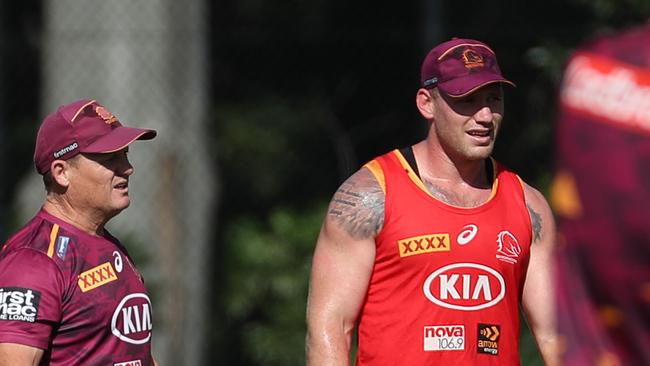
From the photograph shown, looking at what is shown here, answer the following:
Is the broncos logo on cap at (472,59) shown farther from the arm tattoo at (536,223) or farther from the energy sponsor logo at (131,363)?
the energy sponsor logo at (131,363)

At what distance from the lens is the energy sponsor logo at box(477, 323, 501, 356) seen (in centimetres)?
482

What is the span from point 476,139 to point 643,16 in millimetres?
4190

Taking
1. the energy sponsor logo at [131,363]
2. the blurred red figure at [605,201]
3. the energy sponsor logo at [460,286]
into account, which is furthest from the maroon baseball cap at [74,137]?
the blurred red figure at [605,201]

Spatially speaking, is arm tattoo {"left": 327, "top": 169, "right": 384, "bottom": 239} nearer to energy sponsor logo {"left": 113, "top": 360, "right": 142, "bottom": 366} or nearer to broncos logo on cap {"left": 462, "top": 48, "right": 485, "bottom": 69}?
broncos logo on cap {"left": 462, "top": 48, "right": 485, "bottom": 69}

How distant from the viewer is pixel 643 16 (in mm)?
8758

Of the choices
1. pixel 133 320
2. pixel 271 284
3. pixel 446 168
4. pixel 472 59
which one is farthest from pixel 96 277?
pixel 271 284

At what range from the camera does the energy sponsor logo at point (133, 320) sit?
4562 millimetres

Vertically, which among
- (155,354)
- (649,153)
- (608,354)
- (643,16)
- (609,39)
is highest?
(609,39)

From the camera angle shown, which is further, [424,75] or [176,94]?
[176,94]

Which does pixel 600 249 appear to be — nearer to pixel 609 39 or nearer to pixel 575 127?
pixel 575 127

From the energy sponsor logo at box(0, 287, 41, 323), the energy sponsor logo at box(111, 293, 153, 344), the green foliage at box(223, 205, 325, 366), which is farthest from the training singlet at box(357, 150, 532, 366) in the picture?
the green foliage at box(223, 205, 325, 366)

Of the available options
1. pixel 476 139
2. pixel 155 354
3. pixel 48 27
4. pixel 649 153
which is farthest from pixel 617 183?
pixel 48 27

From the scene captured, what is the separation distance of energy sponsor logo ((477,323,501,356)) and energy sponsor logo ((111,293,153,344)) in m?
1.24

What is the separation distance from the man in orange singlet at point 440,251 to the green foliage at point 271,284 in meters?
4.47
